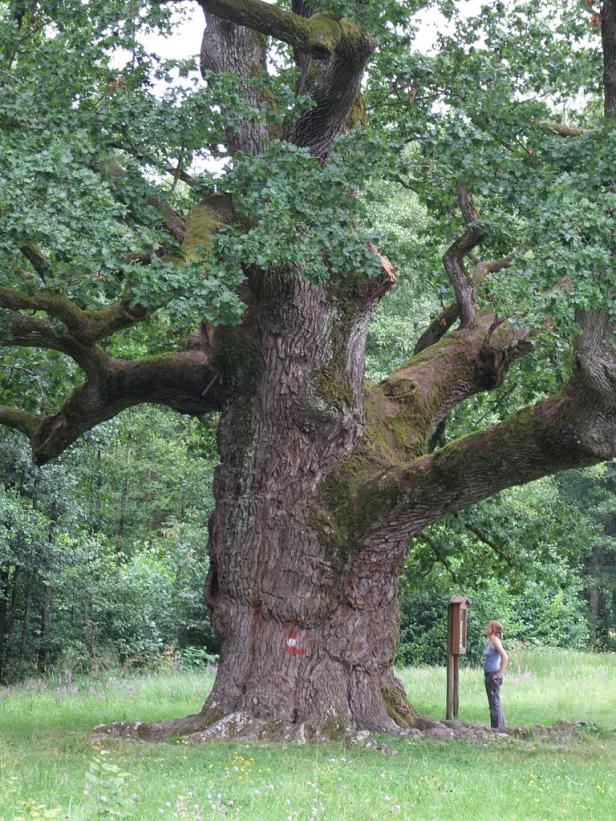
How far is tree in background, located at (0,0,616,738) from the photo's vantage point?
8.84m

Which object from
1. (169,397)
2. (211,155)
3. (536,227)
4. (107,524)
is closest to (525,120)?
(536,227)

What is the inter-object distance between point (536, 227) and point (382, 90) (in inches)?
213

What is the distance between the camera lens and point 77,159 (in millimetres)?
8883

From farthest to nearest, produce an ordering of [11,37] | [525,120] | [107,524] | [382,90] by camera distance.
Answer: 1. [107,524]
2. [382,90]
3. [11,37]
4. [525,120]

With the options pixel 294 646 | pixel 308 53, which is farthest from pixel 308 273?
pixel 294 646

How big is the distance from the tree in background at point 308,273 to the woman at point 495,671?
1962mm

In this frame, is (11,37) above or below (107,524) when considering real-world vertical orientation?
above

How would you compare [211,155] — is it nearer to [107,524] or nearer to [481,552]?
[481,552]

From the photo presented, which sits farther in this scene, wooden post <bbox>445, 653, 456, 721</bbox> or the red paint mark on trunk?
wooden post <bbox>445, 653, 456, 721</bbox>

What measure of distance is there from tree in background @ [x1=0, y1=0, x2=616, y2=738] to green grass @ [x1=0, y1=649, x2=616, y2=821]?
1.05 m

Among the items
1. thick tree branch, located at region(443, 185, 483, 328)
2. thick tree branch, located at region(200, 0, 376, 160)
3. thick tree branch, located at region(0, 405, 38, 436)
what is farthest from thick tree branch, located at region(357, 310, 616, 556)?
thick tree branch, located at region(0, 405, 38, 436)

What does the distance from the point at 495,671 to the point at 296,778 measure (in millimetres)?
5862

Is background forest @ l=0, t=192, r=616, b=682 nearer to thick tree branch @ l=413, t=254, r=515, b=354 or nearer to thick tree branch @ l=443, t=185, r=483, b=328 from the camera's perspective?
thick tree branch @ l=443, t=185, r=483, b=328

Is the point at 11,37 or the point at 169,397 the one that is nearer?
the point at 11,37
